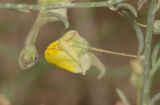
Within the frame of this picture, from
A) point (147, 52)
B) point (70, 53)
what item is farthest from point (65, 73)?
point (147, 52)

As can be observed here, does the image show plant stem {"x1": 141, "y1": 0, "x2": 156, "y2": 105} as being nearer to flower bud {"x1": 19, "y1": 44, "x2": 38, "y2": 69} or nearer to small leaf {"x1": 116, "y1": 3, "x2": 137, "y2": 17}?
small leaf {"x1": 116, "y1": 3, "x2": 137, "y2": 17}

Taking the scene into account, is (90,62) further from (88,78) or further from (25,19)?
(25,19)

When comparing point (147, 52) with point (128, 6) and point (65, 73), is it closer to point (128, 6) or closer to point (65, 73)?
point (128, 6)

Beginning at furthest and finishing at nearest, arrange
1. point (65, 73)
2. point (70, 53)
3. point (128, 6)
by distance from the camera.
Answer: point (65, 73), point (70, 53), point (128, 6)

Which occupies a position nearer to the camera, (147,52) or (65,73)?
(147,52)

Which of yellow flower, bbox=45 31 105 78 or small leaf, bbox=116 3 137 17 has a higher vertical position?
small leaf, bbox=116 3 137 17

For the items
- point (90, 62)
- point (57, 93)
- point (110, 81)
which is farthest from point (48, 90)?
point (90, 62)

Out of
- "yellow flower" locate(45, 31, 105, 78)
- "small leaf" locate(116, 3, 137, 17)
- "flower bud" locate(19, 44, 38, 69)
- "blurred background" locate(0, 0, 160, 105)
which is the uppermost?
"small leaf" locate(116, 3, 137, 17)

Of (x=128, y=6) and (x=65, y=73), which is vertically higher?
(x=128, y=6)

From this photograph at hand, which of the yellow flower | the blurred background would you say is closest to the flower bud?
the yellow flower

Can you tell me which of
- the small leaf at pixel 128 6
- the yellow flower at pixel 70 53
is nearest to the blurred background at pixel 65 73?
the yellow flower at pixel 70 53
